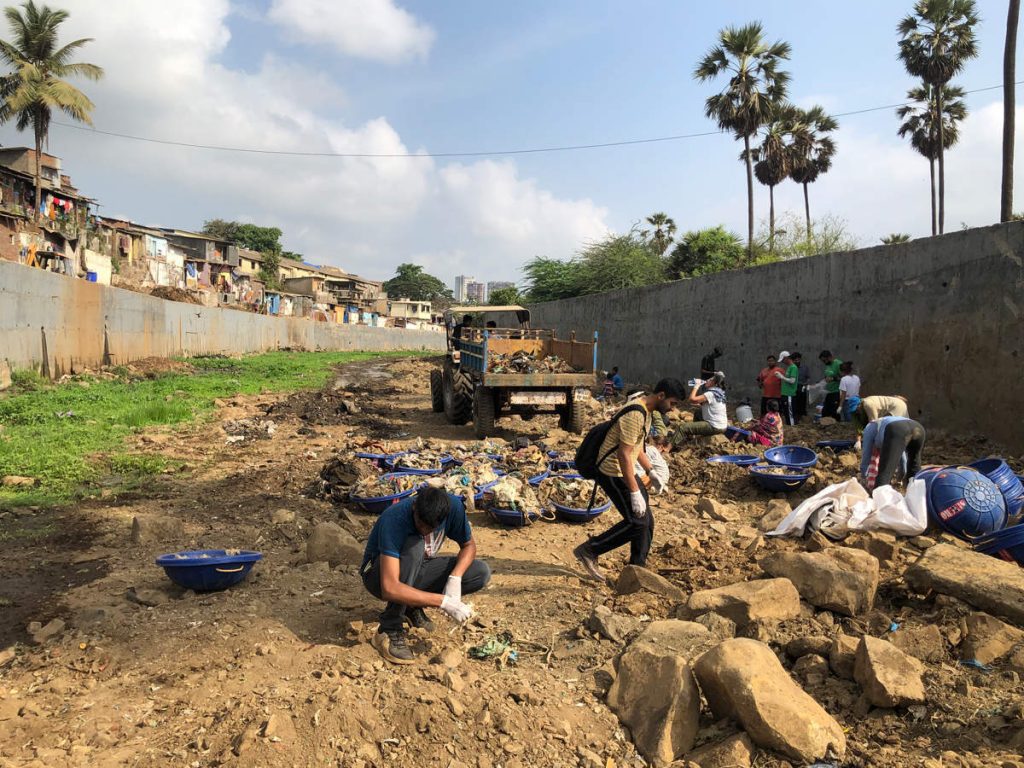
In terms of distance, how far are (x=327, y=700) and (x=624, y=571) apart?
2219 mm

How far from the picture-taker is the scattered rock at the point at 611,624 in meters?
3.77

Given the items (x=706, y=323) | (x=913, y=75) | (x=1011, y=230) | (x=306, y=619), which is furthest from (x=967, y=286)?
(x=913, y=75)

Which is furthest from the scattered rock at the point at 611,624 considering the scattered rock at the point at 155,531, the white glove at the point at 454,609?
the scattered rock at the point at 155,531

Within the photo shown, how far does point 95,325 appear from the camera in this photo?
17.8m

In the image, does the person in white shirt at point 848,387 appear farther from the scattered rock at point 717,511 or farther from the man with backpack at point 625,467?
the man with backpack at point 625,467

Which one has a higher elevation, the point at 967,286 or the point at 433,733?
the point at 967,286

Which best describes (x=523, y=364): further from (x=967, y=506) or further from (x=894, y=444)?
(x=967, y=506)

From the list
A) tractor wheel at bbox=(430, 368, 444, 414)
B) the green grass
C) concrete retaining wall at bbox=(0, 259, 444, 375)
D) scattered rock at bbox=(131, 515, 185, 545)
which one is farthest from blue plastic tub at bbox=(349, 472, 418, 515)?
concrete retaining wall at bbox=(0, 259, 444, 375)

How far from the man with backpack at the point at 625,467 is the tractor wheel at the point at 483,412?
5887 mm

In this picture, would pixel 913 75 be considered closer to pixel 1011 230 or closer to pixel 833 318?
pixel 833 318

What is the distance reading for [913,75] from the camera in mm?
23047

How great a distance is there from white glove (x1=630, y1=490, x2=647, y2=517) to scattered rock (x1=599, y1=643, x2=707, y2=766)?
137 cm

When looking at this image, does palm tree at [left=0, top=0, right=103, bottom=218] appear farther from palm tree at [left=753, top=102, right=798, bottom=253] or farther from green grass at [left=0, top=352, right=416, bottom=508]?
palm tree at [left=753, top=102, right=798, bottom=253]

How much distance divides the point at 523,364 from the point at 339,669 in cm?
834
